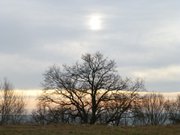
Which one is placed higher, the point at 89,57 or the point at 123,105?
the point at 89,57

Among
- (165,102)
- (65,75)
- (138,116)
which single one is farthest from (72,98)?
(165,102)

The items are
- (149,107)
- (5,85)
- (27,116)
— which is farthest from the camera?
(149,107)

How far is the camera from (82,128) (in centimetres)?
2612

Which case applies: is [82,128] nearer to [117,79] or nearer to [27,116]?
[117,79]

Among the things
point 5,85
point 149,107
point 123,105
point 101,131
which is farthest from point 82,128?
point 149,107

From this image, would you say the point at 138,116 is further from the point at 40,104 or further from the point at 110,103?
the point at 40,104

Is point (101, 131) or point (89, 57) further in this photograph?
point (89, 57)

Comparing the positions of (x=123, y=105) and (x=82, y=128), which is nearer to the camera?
(x=82, y=128)

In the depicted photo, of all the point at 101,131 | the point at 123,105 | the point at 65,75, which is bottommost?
the point at 101,131

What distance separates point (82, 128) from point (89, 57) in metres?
46.3

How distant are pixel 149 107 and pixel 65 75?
45517 millimetres

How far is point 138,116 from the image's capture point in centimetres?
7012

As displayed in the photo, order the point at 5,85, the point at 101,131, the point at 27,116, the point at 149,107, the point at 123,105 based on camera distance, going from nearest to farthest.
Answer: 1. the point at 101,131
2. the point at 123,105
3. the point at 5,85
4. the point at 27,116
5. the point at 149,107

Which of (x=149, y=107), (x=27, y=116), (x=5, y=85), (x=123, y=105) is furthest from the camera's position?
(x=149, y=107)
